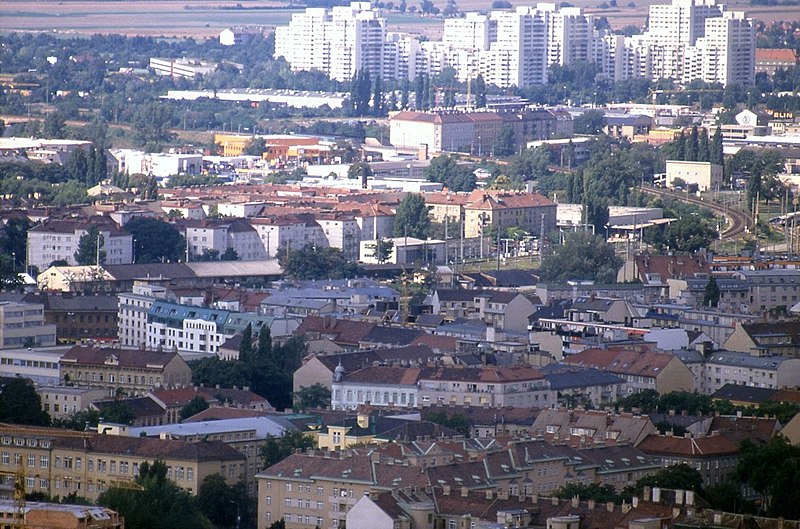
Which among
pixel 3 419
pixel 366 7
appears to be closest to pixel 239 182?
pixel 3 419

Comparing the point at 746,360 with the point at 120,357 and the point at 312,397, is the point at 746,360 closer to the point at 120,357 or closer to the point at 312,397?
the point at 312,397

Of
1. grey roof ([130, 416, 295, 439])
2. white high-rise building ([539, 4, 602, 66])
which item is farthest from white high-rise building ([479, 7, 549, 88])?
grey roof ([130, 416, 295, 439])

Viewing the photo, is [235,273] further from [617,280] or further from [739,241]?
[739,241]

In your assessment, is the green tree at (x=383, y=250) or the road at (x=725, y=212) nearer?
the green tree at (x=383, y=250)

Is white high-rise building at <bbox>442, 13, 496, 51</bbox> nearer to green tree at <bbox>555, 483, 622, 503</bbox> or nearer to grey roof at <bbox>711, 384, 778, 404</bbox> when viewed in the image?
grey roof at <bbox>711, 384, 778, 404</bbox>

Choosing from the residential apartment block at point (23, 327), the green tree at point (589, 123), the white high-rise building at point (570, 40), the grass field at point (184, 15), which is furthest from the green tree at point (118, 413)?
the grass field at point (184, 15)

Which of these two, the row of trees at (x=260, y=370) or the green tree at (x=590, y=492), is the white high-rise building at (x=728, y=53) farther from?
the green tree at (x=590, y=492)

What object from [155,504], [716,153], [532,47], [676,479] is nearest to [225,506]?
[155,504]
